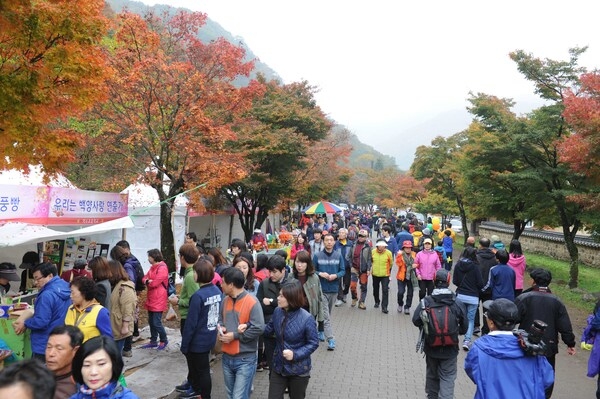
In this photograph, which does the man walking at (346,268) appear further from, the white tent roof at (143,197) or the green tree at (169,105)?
the white tent roof at (143,197)

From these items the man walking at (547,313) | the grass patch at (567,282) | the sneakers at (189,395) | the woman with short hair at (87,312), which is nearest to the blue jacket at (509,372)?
the man walking at (547,313)

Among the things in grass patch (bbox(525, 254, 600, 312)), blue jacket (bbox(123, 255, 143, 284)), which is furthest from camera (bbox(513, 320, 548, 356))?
grass patch (bbox(525, 254, 600, 312))

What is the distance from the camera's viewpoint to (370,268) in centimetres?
1080

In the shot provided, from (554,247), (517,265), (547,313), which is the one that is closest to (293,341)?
(547,313)

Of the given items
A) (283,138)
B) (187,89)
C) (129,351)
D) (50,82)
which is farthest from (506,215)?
(50,82)

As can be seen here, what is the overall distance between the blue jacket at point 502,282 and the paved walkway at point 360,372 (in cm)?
129

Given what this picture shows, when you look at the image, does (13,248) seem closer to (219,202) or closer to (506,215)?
(219,202)

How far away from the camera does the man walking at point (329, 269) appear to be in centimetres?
836

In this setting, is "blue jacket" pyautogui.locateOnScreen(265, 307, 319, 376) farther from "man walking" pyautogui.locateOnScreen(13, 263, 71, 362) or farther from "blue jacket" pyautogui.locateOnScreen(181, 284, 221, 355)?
"man walking" pyautogui.locateOnScreen(13, 263, 71, 362)

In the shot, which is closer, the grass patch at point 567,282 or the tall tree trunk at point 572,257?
the grass patch at point 567,282

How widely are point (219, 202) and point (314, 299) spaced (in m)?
13.3

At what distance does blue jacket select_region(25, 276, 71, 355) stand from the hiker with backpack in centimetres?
378

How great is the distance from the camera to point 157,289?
7293 millimetres

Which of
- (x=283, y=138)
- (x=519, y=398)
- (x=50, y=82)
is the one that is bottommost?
(x=519, y=398)
